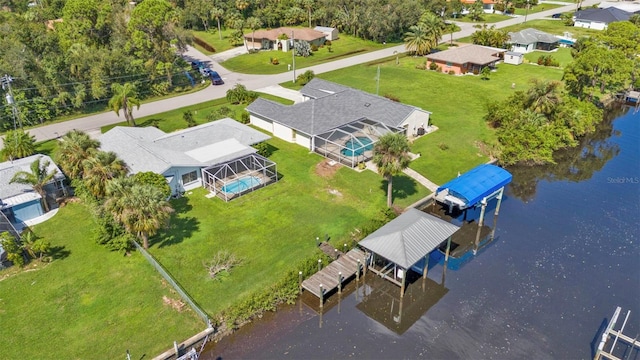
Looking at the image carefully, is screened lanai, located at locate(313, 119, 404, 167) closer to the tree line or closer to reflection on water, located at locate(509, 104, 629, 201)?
the tree line

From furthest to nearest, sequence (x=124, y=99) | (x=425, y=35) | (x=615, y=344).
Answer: (x=425, y=35), (x=124, y=99), (x=615, y=344)

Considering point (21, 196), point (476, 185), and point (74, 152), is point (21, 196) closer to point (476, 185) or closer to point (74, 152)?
point (74, 152)

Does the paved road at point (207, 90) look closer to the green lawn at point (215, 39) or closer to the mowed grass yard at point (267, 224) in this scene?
the green lawn at point (215, 39)

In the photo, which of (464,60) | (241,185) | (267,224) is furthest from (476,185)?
(464,60)

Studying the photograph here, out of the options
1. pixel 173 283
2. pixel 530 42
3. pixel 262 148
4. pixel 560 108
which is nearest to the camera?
pixel 173 283

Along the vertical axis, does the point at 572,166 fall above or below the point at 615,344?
above

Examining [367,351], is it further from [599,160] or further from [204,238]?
[599,160]
